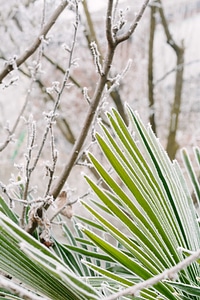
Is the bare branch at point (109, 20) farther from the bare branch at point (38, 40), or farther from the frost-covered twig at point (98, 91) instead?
the bare branch at point (38, 40)

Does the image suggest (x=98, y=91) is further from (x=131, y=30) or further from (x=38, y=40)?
(x=38, y=40)

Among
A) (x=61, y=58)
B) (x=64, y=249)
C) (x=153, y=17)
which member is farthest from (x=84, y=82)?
(x=64, y=249)

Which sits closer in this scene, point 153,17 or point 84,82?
point 153,17

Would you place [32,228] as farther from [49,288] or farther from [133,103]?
[133,103]

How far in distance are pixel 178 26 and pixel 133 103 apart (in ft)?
3.02

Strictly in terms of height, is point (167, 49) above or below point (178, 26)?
above

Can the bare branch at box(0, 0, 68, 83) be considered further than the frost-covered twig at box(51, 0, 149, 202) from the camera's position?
Yes

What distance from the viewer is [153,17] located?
3.26m

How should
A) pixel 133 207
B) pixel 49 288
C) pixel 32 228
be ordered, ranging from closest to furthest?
pixel 49 288, pixel 133 207, pixel 32 228

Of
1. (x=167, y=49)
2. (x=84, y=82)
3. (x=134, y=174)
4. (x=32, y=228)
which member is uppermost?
(x=167, y=49)

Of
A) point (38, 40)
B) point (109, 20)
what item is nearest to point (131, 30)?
point (109, 20)

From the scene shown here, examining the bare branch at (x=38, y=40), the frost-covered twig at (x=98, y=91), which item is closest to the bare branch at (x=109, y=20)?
the frost-covered twig at (x=98, y=91)

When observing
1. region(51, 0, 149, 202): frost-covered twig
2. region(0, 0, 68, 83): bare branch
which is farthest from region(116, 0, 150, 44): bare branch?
region(0, 0, 68, 83): bare branch

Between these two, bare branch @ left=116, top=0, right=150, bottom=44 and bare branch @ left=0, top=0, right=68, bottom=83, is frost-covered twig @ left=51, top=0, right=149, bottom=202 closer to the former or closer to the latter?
bare branch @ left=116, top=0, right=150, bottom=44
